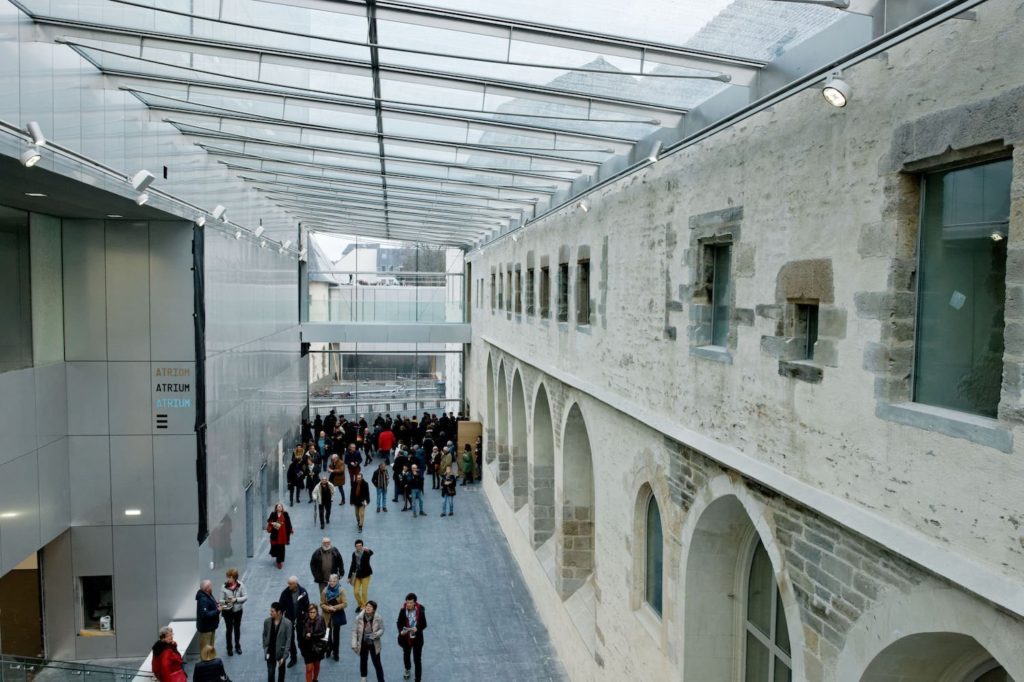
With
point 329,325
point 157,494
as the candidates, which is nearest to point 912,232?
point 157,494

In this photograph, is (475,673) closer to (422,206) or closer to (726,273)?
(726,273)

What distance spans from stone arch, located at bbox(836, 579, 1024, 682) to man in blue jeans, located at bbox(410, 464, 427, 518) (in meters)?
12.6

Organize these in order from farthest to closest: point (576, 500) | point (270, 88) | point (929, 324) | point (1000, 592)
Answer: point (576, 500), point (270, 88), point (929, 324), point (1000, 592)

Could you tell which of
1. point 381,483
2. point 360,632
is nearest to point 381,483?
point 381,483

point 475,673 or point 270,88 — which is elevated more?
point 270,88

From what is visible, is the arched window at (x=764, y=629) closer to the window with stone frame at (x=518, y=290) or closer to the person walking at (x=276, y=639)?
the person walking at (x=276, y=639)

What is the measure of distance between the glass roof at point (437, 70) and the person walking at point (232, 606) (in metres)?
5.47

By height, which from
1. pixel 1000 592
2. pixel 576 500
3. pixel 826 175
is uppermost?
pixel 826 175

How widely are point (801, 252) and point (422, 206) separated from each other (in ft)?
38.6

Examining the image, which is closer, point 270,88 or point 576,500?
point 270,88

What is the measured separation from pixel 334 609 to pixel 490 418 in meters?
10.6

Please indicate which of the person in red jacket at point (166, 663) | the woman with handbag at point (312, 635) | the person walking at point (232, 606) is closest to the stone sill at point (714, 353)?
the woman with handbag at point (312, 635)

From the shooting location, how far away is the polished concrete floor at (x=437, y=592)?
10.6m

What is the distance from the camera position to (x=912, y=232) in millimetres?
4312
